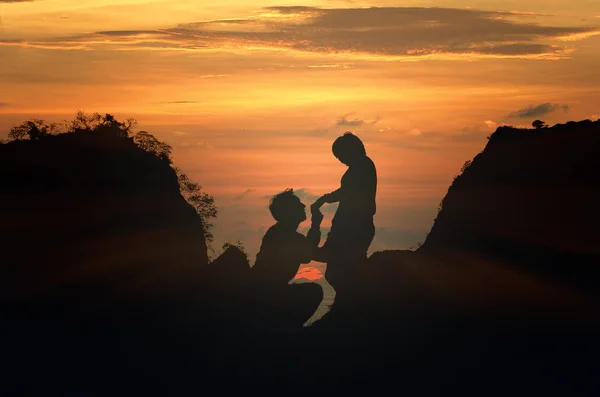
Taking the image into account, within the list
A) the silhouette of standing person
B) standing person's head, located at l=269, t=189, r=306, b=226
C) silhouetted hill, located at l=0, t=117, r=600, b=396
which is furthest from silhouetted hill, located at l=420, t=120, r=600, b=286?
standing person's head, located at l=269, t=189, r=306, b=226

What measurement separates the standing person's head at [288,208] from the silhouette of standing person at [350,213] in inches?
37.6

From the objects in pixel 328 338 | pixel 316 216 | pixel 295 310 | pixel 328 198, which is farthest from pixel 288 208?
pixel 328 338

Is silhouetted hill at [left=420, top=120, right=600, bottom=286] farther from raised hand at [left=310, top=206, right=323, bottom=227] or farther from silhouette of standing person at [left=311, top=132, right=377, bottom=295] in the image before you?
raised hand at [left=310, top=206, right=323, bottom=227]

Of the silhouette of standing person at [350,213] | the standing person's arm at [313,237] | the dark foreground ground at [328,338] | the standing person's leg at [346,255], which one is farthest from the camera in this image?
the standing person's leg at [346,255]

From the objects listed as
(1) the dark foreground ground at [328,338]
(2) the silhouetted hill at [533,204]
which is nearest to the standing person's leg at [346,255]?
(1) the dark foreground ground at [328,338]

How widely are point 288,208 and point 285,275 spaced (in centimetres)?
226

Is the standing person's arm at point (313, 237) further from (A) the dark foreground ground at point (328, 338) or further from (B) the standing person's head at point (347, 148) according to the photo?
(B) the standing person's head at point (347, 148)

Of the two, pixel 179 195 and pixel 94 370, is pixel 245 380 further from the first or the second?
pixel 179 195

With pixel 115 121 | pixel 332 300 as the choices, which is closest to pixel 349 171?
pixel 332 300

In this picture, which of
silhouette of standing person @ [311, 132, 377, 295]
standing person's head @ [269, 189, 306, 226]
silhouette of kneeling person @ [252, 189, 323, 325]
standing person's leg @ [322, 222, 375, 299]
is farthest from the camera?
standing person's leg @ [322, 222, 375, 299]

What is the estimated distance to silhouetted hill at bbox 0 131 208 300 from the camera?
2695 cm

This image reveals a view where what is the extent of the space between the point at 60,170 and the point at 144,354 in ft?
27.2

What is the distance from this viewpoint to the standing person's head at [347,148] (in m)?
26.6

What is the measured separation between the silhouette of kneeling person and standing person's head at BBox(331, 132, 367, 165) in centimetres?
169
